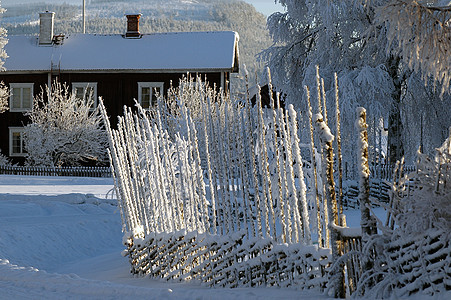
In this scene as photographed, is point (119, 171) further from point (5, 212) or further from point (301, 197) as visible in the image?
point (5, 212)

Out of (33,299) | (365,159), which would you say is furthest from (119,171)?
(365,159)

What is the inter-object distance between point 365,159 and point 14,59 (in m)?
29.1

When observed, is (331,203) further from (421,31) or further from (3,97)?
(3,97)

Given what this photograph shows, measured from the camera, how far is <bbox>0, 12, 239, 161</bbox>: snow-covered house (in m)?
30.0

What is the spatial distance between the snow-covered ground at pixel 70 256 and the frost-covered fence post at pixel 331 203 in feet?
0.61

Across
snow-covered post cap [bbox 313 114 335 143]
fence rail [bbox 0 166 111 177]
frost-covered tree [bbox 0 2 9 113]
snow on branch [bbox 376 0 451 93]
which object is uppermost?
snow on branch [bbox 376 0 451 93]

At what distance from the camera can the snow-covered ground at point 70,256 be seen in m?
5.76

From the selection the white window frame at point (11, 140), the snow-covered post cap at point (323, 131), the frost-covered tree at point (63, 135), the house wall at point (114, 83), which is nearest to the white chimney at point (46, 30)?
the house wall at point (114, 83)

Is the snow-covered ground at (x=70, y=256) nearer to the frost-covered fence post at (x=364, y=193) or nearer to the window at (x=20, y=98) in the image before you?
the frost-covered fence post at (x=364, y=193)

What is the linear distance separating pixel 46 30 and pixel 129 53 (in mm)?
4694

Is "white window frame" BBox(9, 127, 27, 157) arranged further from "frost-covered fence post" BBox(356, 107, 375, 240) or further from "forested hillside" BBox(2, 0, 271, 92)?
"forested hillside" BBox(2, 0, 271, 92)

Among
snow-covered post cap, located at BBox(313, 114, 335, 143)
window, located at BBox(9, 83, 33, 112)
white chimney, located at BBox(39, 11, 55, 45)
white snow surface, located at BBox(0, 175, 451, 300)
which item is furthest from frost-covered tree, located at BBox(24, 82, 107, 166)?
snow-covered post cap, located at BBox(313, 114, 335, 143)

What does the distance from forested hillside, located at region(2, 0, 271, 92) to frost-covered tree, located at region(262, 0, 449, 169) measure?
280 feet

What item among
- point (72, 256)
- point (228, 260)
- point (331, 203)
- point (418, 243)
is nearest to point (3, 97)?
point (72, 256)
